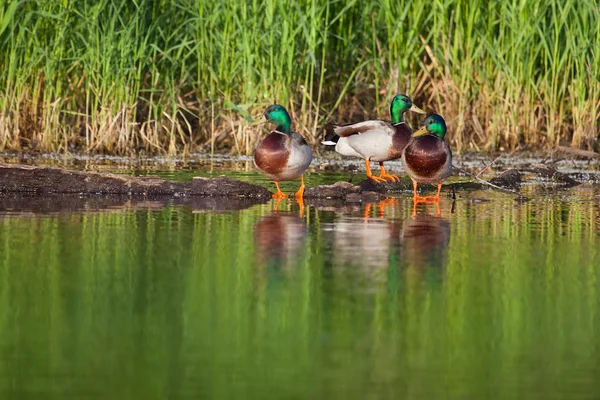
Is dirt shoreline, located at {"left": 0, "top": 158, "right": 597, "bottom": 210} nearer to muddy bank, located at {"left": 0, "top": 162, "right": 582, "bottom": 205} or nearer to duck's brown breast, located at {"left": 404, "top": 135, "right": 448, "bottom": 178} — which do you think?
muddy bank, located at {"left": 0, "top": 162, "right": 582, "bottom": 205}

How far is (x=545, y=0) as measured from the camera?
41.8ft

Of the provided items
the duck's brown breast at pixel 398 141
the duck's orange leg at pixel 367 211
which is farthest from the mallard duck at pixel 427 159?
the duck's brown breast at pixel 398 141

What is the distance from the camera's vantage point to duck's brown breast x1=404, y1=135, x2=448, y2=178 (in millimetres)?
9578

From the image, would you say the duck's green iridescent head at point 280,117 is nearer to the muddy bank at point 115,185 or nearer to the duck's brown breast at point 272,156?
the duck's brown breast at point 272,156

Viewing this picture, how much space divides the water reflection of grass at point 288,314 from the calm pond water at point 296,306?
Result: 0.01 m

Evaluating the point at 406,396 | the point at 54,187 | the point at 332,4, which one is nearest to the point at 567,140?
the point at 332,4

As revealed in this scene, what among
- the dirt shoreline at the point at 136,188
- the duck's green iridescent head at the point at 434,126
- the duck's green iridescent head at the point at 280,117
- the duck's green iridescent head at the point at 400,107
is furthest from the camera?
the duck's green iridescent head at the point at 400,107

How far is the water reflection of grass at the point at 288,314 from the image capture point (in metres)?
4.32

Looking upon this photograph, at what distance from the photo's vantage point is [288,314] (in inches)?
209

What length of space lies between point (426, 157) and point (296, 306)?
429 centimetres

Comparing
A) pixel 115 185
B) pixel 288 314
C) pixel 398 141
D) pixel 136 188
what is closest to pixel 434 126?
pixel 398 141

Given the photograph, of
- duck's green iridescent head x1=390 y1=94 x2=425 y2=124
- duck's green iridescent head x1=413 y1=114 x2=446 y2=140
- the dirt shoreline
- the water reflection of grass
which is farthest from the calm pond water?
duck's green iridescent head x1=390 y1=94 x2=425 y2=124

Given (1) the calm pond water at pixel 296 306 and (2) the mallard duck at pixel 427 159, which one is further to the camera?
(2) the mallard duck at pixel 427 159

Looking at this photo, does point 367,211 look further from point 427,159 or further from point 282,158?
point 282,158
